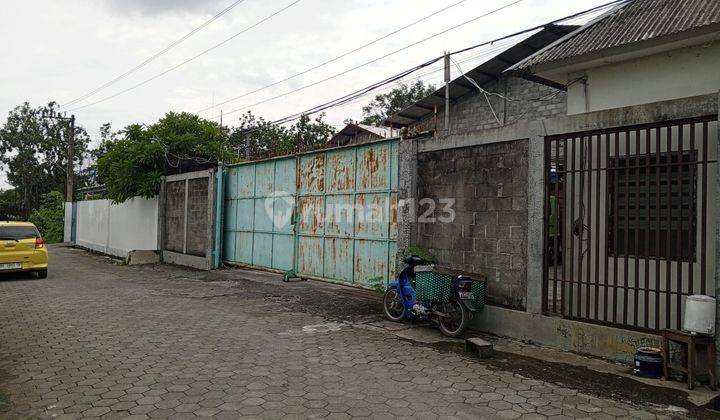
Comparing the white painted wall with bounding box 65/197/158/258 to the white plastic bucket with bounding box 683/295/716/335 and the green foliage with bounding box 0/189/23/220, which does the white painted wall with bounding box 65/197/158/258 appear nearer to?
the white plastic bucket with bounding box 683/295/716/335

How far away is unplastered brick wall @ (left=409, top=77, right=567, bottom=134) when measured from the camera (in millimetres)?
14094

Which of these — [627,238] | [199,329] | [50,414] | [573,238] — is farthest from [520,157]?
[50,414]

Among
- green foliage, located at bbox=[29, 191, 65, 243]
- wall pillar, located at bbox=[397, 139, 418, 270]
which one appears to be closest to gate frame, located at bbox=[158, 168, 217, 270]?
wall pillar, located at bbox=[397, 139, 418, 270]

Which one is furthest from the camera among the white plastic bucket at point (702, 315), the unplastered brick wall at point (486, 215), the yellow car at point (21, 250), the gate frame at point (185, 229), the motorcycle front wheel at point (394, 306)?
the gate frame at point (185, 229)

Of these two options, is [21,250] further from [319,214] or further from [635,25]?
[635,25]

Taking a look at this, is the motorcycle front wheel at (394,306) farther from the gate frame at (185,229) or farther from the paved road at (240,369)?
the gate frame at (185,229)

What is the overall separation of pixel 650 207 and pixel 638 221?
0.74 feet

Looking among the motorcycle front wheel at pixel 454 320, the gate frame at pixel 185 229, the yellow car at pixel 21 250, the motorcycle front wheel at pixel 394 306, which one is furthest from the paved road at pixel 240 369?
the gate frame at pixel 185 229

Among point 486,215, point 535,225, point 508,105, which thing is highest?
point 508,105

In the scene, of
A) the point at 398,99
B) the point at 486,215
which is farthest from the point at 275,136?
the point at 486,215

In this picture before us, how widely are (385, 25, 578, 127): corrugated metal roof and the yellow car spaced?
10.3 m

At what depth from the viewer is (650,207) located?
5.47m

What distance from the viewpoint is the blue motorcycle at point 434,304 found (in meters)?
6.30

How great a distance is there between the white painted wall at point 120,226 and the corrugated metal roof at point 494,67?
980cm
